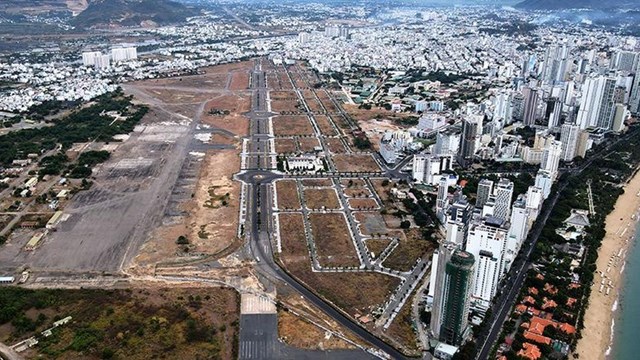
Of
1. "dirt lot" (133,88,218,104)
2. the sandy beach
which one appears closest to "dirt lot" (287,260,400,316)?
the sandy beach

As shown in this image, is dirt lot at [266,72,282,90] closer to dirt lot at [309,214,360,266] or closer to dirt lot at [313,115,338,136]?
dirt lot at [313,115,338,136]

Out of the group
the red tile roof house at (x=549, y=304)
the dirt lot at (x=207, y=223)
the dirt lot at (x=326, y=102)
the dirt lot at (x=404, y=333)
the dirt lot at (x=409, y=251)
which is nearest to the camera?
the dirt lot at (x=404, y=333)

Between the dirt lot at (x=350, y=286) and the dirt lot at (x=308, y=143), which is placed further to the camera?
the dirt lot at (x=308, y=143)

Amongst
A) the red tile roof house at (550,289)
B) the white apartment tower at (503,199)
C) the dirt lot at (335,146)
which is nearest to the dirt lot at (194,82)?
the dirt lot at (335,146)

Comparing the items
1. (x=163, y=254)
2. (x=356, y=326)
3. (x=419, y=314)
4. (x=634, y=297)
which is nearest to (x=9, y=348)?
(x=163, y=254)

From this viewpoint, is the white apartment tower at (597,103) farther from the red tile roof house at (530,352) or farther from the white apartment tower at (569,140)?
the red tile roof house at (530,352)

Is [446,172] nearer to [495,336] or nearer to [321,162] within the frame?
[321,162]
